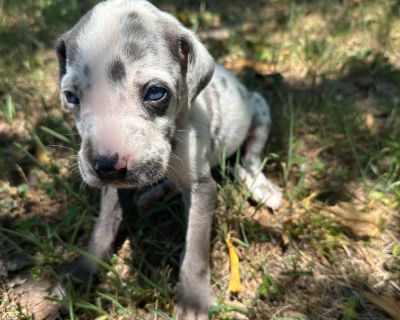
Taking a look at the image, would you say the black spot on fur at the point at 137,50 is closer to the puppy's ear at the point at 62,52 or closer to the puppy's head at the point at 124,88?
the puppy's head at the point at 124,88

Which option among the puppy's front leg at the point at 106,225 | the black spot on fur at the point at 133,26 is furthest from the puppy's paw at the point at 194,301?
the black spot on fur at the point at 133,26

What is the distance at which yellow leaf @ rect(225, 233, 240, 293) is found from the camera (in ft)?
11.2

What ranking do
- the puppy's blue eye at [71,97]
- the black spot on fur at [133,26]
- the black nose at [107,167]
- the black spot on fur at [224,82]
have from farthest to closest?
the black spot on fur at [224,82]
the puppy's blue eye at [71,97]
the black spot on fur at [133,26]
the black nose at [107,167]

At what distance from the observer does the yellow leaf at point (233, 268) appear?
3.43 m

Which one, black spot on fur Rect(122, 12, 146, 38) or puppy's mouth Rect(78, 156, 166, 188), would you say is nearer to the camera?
puppy's mouth Rect(78, 156, 166, 188)

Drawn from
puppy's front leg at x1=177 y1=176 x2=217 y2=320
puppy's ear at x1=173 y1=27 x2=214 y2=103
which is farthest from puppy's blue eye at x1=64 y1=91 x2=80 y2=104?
A: puppy's front leg at x1=177 y1=176 x2=217 y2=320

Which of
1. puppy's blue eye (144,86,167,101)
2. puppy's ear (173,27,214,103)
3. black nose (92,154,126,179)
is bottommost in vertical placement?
black nose (92,154,126,179)

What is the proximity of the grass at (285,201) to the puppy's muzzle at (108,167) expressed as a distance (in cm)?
99

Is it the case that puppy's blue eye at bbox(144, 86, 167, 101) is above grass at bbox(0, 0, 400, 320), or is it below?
above

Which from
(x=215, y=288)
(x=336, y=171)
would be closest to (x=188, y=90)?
(x=215, y=288)

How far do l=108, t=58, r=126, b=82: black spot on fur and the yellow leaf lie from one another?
1718mm

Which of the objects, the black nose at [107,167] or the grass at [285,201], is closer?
the black nose at [107,167]

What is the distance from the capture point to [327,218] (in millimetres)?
3748

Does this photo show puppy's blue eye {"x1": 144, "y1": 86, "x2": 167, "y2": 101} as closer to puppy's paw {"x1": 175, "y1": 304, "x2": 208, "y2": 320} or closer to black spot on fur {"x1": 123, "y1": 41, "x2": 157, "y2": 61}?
black spot on fur {"x1": 123, "y1": 41, "x2": 157, "y2": 61}
